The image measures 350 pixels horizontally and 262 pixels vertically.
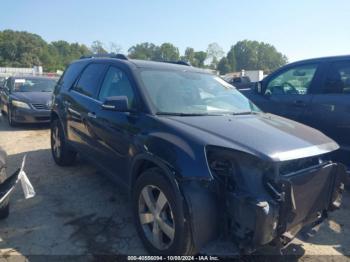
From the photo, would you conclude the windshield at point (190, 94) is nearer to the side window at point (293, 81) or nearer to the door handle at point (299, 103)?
the door handle at point (299, 103)

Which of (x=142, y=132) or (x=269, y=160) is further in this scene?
(x=142, y=132)

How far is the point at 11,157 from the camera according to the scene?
6.64m

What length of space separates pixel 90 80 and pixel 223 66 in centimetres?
9622

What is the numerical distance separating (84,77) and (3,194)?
230cm

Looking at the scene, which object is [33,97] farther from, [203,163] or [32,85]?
[203,163]

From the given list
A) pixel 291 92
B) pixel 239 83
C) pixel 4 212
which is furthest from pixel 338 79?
pixel 239 83

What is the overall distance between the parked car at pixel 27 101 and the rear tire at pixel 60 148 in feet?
13.2

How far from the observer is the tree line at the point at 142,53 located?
86.4 m

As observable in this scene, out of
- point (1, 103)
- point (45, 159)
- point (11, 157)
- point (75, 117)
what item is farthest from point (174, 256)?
point (1, 103)

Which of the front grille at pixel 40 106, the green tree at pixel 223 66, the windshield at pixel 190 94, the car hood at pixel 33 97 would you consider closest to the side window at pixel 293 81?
the windshield at pixel 190 94

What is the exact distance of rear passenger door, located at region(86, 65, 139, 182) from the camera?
352 centimetres

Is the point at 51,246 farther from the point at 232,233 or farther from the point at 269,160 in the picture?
the point at 269,160

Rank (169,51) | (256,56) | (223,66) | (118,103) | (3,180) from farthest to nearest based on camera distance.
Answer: (256,56), (169,51), (223,66), (3,180), (118,103)

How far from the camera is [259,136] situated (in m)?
2.90
